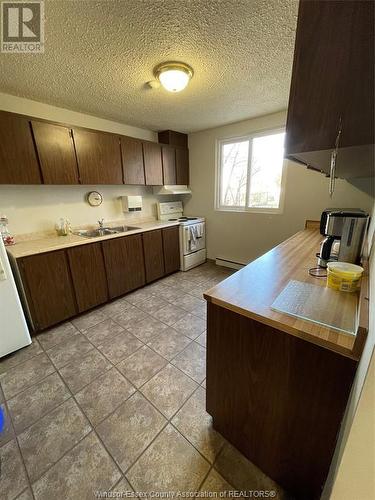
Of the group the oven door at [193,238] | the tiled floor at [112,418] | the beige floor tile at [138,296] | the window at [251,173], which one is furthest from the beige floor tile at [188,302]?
the window at [251,173]

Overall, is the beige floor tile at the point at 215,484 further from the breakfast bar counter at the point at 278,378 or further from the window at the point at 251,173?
the window at the point at 251,173

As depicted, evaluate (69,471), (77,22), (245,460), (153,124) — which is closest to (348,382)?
(245,460)

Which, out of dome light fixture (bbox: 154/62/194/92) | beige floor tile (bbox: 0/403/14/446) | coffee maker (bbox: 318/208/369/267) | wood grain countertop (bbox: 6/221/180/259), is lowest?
beige floor tile (bbox: 0/403/14/446)

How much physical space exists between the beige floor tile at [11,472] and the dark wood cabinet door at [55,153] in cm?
222

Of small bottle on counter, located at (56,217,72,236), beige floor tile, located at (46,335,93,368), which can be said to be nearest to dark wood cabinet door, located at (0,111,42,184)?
small bottle on counter, located at (56,217,72,236)

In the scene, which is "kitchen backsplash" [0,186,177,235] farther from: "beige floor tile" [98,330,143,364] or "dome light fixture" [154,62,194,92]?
"dome light fixture" [154,62,194,92]

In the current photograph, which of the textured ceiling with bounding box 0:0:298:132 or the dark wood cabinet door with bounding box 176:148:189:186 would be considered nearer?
the textured ceiling with bounding box 0:0:298:132

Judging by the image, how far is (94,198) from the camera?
2.95m

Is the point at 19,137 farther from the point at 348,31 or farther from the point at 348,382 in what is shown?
the point at 348,382

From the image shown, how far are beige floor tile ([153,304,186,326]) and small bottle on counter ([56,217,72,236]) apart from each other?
1.58m

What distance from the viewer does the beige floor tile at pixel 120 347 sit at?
5.97 feet

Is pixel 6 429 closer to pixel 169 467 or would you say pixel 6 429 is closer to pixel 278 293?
pixel 169 467

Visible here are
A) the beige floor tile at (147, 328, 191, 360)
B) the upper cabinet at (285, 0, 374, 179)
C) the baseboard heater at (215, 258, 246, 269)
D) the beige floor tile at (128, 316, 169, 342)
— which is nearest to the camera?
the upper cabinet at (285, 0, 374, 179)

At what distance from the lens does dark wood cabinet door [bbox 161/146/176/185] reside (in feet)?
11.3
